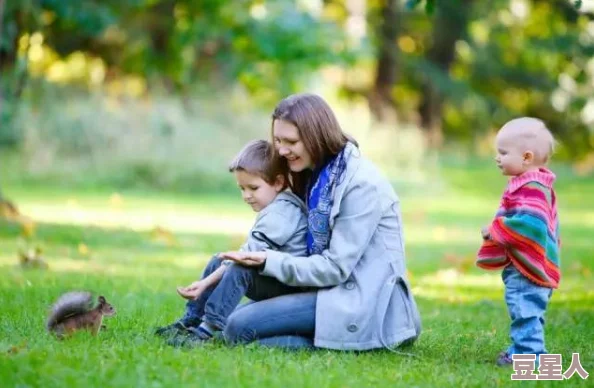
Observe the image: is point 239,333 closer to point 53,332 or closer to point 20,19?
point 53,332

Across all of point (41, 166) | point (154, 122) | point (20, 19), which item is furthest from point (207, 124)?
point (20, 19)

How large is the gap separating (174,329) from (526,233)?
1.93m

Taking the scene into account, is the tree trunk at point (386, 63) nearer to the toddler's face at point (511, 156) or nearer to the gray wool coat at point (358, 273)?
the gray wool coat at point (358, 273)

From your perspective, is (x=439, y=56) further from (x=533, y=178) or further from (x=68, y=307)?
(x=68, y=307)

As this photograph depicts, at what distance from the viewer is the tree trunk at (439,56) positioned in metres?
31.6

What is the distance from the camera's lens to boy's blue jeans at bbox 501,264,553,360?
5.46 meters

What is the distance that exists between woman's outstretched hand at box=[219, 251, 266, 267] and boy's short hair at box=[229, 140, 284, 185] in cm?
53

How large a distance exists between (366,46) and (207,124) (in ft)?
16.8

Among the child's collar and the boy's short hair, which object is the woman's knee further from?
the child's collar

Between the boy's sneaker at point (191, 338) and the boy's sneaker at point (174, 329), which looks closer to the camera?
the boy's sneaker at point (191, 338)

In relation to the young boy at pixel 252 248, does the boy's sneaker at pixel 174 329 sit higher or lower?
lower

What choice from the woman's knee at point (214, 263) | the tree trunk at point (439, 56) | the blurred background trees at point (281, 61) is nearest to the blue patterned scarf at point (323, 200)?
the woman's knee at point (214, 263)

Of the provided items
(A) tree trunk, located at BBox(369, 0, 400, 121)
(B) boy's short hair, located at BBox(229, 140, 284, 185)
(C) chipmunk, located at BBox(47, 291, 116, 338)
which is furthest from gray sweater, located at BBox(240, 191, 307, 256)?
(A) tree trunk, located at BBox(369, 0, 400, 121)

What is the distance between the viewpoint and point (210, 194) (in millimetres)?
20516
